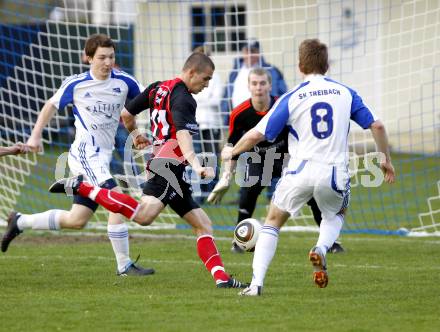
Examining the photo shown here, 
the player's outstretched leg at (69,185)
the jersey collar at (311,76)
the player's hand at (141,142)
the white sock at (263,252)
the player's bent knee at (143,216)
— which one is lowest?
the white sock at (263,252)

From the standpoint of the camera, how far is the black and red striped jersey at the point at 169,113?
724 centimetres

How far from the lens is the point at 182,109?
7.24 metres

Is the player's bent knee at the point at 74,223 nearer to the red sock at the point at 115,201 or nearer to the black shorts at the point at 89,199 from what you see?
the black shorts at the point at 89,199

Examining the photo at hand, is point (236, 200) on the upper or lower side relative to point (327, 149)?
lower

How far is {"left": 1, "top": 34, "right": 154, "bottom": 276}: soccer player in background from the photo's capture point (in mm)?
8031

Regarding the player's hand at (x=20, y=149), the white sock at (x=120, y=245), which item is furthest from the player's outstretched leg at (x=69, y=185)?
the white sock at (x=120, y=245)

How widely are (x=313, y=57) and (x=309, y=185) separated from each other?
96 centimetres

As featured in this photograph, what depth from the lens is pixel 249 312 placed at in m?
6.36

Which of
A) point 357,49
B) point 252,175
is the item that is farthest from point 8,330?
point 357,49

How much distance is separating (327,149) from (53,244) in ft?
16.0

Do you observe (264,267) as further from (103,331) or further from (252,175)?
(252,175)

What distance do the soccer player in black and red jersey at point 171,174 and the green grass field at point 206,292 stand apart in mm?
511

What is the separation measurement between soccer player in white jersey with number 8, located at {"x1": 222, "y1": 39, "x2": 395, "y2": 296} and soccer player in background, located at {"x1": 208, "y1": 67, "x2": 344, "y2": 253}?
9.27 ft

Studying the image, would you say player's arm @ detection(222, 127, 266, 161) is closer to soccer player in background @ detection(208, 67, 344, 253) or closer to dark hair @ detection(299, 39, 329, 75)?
dark hair @ detection(299, 39, 329, 75)
